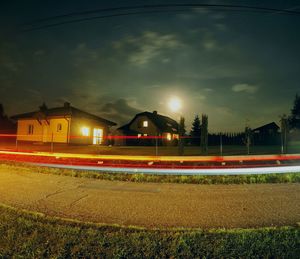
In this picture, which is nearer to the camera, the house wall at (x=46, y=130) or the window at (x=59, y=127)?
the house wall at (x=46, y=130)

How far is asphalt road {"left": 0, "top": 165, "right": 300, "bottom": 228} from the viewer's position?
422 cm

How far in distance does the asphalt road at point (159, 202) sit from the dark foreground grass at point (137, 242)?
42cm

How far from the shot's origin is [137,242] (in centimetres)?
324

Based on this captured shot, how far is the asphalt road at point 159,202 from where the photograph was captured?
13.8 ft

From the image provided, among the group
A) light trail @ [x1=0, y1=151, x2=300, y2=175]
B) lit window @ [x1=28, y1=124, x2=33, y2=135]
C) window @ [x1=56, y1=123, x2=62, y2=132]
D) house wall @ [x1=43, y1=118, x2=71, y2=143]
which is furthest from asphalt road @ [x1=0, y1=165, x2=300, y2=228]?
lit window @ [x1=28, y1=124, x2=33, y2=135]

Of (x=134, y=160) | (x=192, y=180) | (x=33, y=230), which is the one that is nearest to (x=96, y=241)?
(x=33, y=230)

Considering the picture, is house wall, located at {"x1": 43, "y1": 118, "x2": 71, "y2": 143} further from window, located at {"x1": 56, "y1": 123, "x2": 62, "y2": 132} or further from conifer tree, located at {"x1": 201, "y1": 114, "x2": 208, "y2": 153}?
conifer tree, located at {"x1": 201, "y1": 114, "x2": 208, "y2": 153}

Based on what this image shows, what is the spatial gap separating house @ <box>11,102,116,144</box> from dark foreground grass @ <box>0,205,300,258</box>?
22486mm

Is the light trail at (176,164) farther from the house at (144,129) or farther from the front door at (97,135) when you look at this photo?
the house at (144,129)

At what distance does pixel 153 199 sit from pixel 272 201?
116 inches

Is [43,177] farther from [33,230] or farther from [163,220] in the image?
[163,220]

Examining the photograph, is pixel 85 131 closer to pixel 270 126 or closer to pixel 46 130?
pixel 46 130

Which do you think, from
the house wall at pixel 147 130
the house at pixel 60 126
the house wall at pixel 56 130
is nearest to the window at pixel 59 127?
the house at pixel 60 126

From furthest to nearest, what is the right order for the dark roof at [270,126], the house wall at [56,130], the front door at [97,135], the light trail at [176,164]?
the dark roof at [270,126] < the front door at [97,135] < the house wall at [56,130] < the light trail at [176,164]
